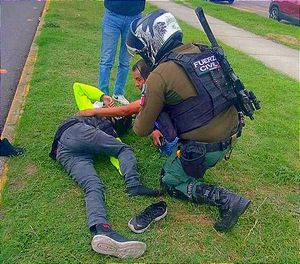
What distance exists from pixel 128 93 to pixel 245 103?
3.21 metres

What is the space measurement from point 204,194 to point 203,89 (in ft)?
2.70

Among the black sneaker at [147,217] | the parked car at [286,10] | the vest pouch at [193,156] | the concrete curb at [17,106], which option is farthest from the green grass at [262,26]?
the black sneaker at [147,217]

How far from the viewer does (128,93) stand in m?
6.27

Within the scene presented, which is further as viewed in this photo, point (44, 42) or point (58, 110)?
point (44, 42)

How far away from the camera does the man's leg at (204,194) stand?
130 inches

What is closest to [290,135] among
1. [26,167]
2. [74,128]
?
[74,128]

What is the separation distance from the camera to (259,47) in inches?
419

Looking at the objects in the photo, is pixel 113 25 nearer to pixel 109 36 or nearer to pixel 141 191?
pixel 109 36

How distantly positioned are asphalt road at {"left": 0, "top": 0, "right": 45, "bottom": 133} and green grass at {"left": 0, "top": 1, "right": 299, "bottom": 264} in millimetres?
465

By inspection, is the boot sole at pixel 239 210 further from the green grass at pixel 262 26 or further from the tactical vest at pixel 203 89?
the green grass at pixel 262 26

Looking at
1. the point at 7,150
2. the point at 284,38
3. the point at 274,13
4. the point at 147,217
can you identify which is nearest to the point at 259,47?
the point at 284,38

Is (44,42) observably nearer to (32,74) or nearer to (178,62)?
(32,74)

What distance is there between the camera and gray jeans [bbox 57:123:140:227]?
369 cm

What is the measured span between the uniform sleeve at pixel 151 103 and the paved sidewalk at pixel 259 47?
549cm
